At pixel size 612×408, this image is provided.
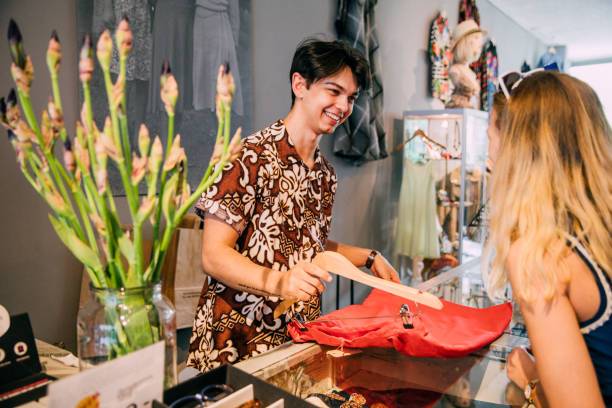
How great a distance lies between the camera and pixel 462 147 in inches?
166

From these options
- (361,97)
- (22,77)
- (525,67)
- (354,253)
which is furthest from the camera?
(525,67)

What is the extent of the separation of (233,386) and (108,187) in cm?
42

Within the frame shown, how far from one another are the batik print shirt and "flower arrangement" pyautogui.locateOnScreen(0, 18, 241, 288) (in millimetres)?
631

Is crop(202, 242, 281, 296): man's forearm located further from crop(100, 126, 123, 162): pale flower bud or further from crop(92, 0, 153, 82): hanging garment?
crop(92, 0, 153, 82): hanging garment

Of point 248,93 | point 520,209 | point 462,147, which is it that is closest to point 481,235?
point 462,147

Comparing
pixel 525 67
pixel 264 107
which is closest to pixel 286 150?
pixel 264 107

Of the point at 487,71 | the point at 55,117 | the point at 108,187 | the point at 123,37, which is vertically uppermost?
the point at 487,71

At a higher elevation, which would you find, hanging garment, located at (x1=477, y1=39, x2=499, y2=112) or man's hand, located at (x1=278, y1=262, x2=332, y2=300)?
hanging garment, located at (x1=477, y1=39, x2=499, y2=112)

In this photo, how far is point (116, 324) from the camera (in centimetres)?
69

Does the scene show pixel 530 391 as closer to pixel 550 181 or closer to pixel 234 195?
pixel 550 181

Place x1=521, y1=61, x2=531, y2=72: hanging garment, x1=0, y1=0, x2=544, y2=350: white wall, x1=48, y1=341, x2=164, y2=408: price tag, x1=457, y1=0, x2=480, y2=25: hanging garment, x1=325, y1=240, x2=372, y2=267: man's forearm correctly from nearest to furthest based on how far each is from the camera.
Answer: x1=48, y1=341, x2=164, y2=408: price tag → x1=325, y1=240, x2=372, y2=267: man's forearm → x1=0, y1=0, x2=544, y2=350: white wall → x1=457, y1=0, x2=480, y2=25: hanging garment → x1=521, y1=61, x2=531, y2=72: hanging garment

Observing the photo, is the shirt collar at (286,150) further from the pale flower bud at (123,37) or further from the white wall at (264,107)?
the white wall at (264,107)

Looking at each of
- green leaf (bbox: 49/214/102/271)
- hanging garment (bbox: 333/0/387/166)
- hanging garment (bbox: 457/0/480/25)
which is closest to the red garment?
green leaf (bbox: 49/214/102/271)

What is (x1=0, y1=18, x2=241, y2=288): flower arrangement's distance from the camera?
2.10ft
